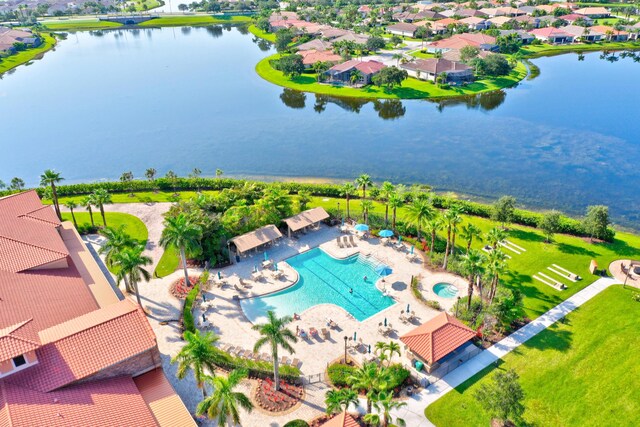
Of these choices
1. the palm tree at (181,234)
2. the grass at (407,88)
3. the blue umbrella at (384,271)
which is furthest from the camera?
the grass at (407,88)

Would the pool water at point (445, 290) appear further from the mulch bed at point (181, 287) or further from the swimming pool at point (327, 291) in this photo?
the mulch bed at point (181, 287)

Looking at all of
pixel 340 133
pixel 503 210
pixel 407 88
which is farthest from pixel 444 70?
pixel 503 210

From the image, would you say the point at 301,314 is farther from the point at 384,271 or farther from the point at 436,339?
the point at 436,339

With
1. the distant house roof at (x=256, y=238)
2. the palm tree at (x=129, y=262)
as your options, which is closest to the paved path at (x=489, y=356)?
the distant house roof at (x=256, y=238)

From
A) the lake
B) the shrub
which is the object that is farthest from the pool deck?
the lake

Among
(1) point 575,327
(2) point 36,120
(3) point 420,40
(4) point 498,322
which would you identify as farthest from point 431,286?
(3) point 420,40

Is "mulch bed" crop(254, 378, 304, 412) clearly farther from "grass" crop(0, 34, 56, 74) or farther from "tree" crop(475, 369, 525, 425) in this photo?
"grass" crop(0, 34, 56, 74)
